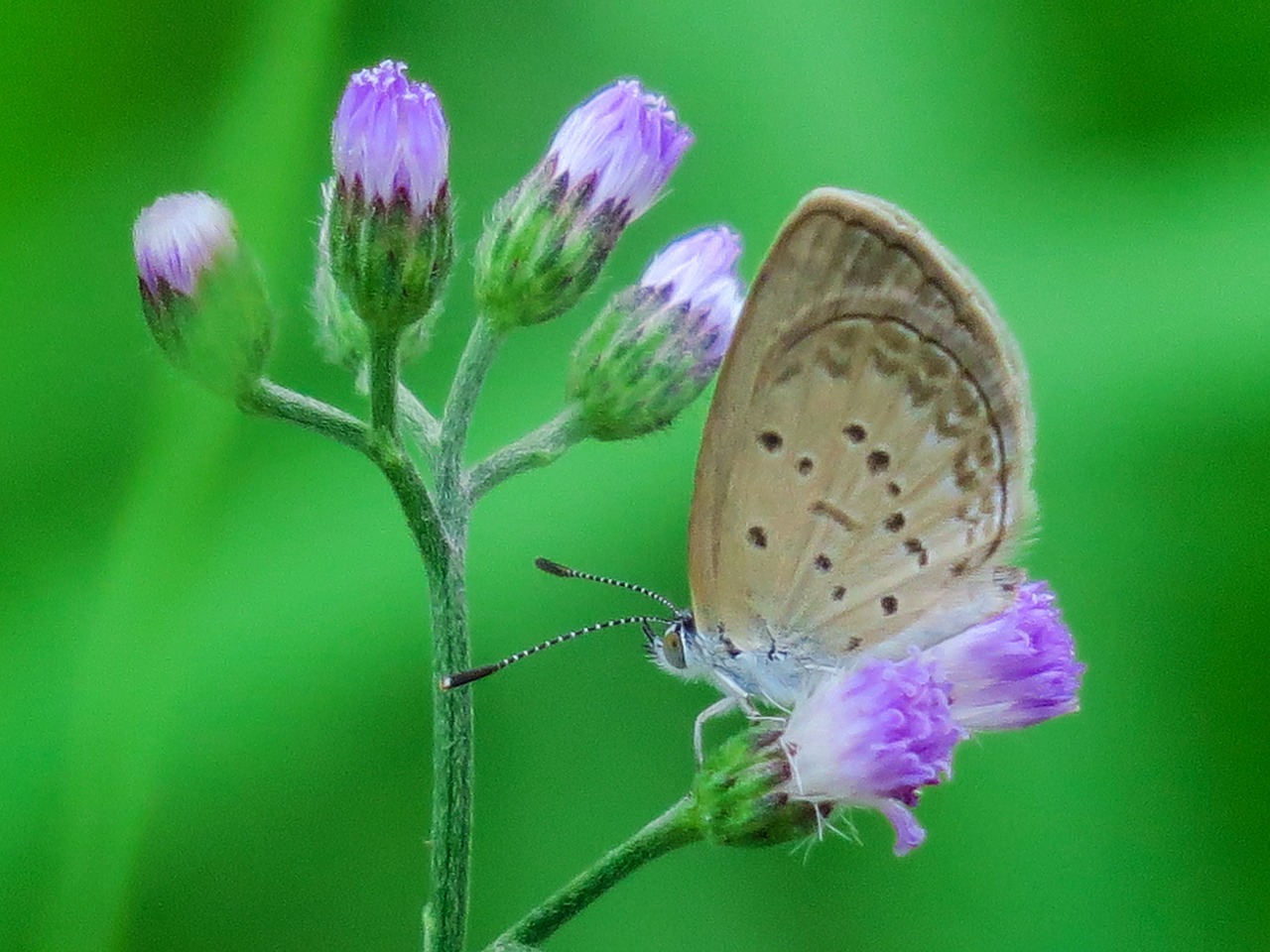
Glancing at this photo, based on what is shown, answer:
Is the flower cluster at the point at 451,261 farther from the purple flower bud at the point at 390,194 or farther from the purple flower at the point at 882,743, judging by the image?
the purple flower at the point at 882,743

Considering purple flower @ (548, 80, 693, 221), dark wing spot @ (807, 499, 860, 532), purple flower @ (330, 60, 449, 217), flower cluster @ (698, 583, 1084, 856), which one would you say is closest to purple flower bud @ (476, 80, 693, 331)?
purple flower @ (548, 80, 693, 221)

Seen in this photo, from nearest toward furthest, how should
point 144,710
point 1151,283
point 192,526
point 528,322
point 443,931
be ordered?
point 443,931
point 528,322
point 144,710
point 192,526
point 1151,283

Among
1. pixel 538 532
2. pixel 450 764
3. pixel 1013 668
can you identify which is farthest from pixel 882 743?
pixel 538 532

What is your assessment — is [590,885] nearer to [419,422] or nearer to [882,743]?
[882,743]

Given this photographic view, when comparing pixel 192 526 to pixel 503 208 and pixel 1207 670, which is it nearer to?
pixel 503 208

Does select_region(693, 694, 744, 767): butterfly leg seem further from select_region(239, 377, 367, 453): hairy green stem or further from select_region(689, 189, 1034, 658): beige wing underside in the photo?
select_region(239, 377, 367, 453): hairy green stem

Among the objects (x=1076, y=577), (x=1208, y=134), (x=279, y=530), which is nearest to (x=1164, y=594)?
(x=1076, y=577)
